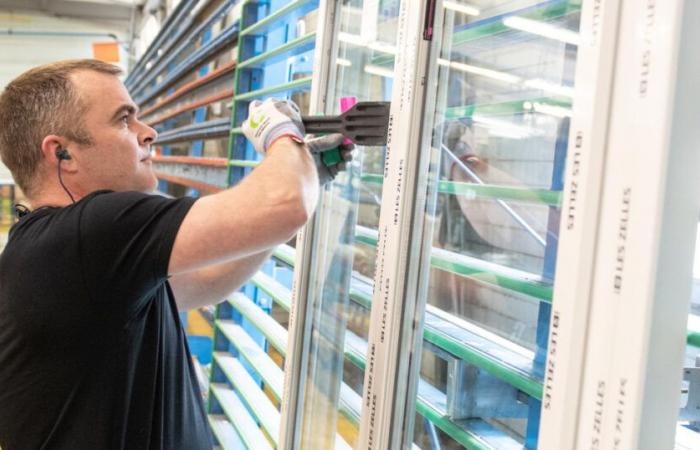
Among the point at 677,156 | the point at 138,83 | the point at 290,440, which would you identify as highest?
the point at 138,83

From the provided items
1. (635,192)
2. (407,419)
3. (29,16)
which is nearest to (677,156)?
(635,192)

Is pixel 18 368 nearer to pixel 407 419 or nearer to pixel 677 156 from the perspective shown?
pixel 407 419

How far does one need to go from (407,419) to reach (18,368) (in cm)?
99

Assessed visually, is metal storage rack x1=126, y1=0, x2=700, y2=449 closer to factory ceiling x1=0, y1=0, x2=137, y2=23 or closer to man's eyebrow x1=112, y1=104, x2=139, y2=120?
man's eyebrow x1=112, y1=104, x2=139, y2=120

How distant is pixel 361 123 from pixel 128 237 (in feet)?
2.21

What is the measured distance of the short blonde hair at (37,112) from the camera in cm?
176

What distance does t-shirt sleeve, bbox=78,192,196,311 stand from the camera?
1.50 metres

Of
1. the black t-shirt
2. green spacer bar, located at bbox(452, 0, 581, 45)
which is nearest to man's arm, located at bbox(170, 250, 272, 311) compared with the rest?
the black t-shirt

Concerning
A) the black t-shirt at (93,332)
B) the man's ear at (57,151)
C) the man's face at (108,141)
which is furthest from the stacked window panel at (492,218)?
the man's ear at (57,151)

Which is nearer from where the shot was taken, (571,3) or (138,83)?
(571,3)

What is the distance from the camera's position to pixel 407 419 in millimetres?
1704

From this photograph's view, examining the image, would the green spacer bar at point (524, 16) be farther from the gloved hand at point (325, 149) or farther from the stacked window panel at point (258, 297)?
the stacked window panel at point (258, 297)

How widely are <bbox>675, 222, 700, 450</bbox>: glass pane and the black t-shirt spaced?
103cm

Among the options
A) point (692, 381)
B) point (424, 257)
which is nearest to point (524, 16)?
point (424, 257)
